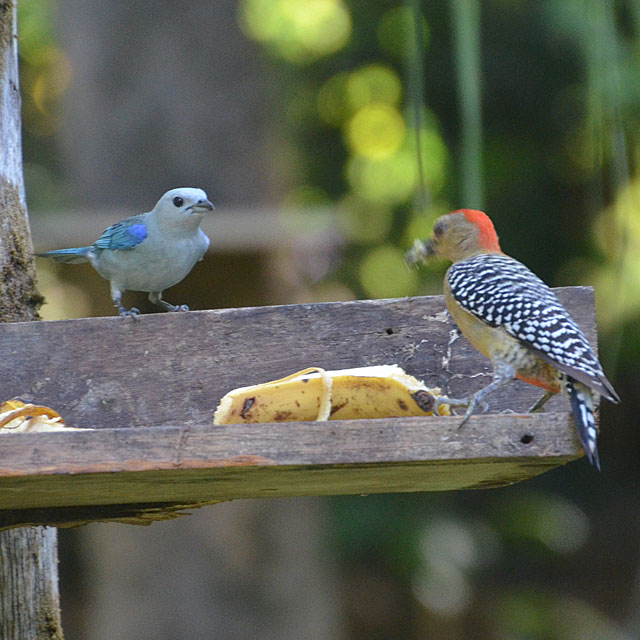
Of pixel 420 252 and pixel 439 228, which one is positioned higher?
pixel 439 228

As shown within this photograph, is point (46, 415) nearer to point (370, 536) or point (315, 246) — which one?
point (315, 246)

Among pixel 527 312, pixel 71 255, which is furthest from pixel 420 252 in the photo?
pixel 71 255

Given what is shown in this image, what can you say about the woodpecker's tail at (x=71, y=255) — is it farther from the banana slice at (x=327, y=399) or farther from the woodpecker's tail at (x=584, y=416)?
the woodpecker's tail at (x=584, y=416)

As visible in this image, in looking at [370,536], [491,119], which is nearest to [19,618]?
[370,536]

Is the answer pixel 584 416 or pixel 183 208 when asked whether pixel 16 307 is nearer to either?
pixel 183 208

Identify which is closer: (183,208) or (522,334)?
(522,334)

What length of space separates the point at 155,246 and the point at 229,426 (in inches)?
78.8

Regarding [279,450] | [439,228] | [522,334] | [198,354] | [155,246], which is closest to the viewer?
[279,450]

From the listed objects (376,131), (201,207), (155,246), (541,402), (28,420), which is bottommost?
(376,131)

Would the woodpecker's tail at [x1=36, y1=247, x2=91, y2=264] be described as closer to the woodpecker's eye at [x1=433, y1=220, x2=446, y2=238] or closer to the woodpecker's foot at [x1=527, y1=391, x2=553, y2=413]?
the woodpecker's eye at [x1=433, y1=220, x2=446, y2=238]

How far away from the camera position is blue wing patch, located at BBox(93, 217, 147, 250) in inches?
157

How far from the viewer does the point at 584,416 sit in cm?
217

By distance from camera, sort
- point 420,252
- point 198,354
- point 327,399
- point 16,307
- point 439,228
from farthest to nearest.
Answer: point 420,252 < point 439,228 < point 16,307 < point 198,354 < point 327,399

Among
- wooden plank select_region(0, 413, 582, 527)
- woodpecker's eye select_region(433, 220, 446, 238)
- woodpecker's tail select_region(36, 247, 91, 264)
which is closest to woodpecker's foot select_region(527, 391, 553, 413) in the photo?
wooden plank select_region(0, 413, 582, 527)
